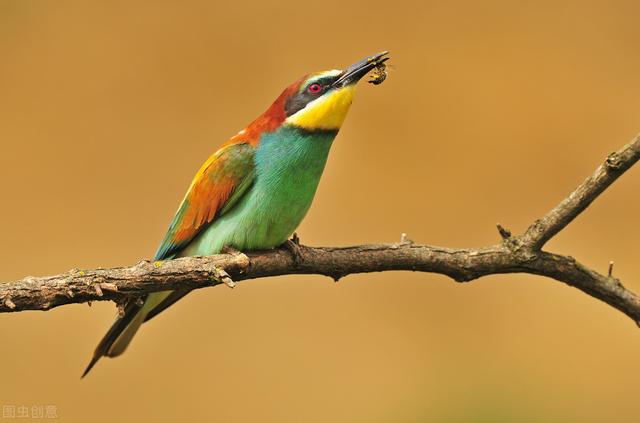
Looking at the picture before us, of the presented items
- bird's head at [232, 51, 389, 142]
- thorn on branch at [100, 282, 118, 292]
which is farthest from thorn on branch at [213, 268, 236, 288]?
bird's head at [232, 51, 389, 142]

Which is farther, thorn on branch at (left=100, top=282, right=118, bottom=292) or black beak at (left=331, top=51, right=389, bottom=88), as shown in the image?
black beak at (left=331, top=51, right=389, bottom=88)

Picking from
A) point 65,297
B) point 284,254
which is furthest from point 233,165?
point 65,297

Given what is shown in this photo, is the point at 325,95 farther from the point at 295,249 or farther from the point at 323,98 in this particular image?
the point at 295,249

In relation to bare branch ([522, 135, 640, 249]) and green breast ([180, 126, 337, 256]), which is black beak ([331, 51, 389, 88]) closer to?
green breast ([180, 126, 337, 256])

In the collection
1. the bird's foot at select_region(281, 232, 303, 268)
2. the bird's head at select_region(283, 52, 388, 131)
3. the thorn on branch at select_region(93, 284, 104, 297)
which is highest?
the bird's head at select_region(283, 52, 388, 131)

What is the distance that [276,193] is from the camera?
145 centimetres

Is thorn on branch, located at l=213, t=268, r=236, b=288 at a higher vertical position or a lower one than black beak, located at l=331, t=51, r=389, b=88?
lower

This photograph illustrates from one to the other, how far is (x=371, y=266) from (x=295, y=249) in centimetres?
15

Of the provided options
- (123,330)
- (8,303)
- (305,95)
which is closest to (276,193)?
(305,95)

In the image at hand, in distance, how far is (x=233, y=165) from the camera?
1.48 m

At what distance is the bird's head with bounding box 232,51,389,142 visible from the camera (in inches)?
56.4

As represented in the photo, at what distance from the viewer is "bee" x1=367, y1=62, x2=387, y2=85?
144 centimetres

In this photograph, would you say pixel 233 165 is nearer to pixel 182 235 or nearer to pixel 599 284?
pixel 182 235

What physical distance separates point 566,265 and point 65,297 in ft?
2.79
